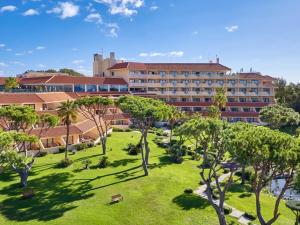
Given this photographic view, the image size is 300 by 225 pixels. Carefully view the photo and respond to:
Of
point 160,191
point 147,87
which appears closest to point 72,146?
point 160,191

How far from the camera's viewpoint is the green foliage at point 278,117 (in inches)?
3406

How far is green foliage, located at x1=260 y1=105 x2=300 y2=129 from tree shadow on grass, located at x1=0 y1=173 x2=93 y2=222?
57.8 meters

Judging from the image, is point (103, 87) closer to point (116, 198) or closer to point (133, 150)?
point (133, 150)

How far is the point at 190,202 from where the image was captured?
43062 mm

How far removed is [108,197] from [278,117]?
196ft

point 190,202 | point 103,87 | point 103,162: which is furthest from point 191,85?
point 190,202

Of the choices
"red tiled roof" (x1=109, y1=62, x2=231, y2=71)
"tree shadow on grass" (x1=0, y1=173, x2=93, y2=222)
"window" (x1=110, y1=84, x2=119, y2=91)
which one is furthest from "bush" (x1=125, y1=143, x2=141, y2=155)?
"red tiled roof" (x1=109, y1=62, x2=231, y2=71)

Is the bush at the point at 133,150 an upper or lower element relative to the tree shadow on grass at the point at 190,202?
upper

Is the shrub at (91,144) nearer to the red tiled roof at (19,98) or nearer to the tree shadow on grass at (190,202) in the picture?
the red tiled roof at (19,98)

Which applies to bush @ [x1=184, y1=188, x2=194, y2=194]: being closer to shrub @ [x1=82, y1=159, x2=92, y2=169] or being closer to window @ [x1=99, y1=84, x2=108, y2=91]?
shrub @ [x1=82, y1=159, x2=92, y2=169]

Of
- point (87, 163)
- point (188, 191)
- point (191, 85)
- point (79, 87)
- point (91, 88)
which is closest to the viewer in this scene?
point (188, 191)

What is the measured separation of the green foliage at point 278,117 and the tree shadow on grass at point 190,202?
49.9 meters

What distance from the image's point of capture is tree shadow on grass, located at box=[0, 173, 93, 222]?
38938 mm

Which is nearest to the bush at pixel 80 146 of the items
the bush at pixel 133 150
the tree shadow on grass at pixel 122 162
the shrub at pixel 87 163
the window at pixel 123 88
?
the bush at pixel 133 150
